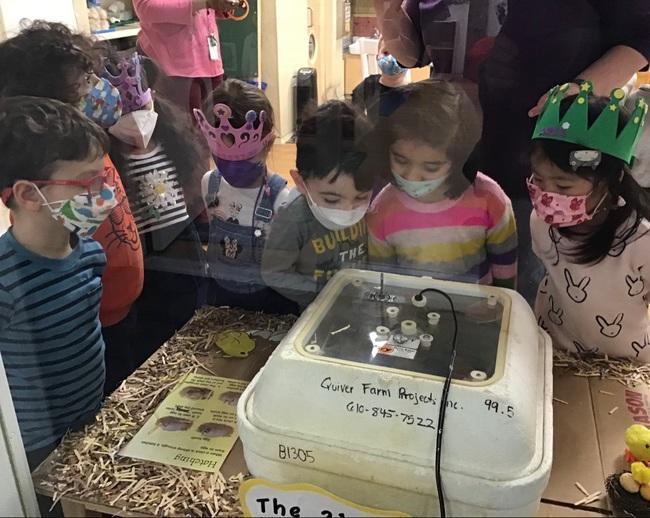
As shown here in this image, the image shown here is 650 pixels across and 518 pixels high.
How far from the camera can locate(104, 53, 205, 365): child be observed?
108 cm

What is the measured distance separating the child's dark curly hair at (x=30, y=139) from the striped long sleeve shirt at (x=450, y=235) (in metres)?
0.48

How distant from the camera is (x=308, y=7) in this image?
95cm

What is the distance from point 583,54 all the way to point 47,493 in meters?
A: 0.94

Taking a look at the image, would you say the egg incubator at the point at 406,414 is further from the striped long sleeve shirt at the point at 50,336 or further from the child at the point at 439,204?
the striped long sleeve shirt at the point at 50,336

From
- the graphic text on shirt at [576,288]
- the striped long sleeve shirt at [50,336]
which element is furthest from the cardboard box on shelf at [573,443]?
the striped long sleeve shirt at [50,336]

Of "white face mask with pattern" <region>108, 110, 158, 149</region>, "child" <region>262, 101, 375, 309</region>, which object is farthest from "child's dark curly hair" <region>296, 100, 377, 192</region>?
"white face mask with pattern" <region>108, 110, 158, 149</region>

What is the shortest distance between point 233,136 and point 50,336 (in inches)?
16.6

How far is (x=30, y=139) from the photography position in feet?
3.05

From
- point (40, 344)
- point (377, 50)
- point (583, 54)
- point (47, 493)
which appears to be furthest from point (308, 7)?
point (47, 493)

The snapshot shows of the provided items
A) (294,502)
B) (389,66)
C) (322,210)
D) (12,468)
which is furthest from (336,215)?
(12,468)

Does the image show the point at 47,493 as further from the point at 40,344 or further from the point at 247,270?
the point at 247,270

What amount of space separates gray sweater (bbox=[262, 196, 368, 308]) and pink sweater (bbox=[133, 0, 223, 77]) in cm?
27

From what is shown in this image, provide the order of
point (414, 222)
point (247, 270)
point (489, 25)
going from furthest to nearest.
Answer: point (247, 270) → point (414, 222) → point (489, 25)

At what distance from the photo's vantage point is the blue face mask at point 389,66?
3.09 feet
